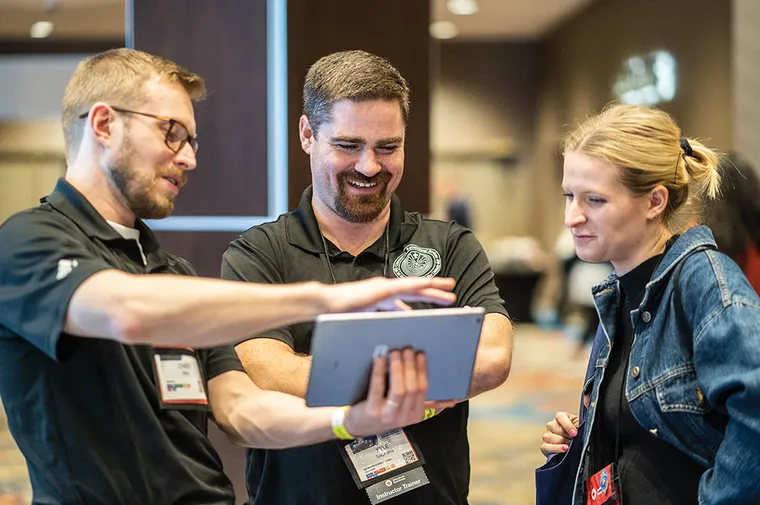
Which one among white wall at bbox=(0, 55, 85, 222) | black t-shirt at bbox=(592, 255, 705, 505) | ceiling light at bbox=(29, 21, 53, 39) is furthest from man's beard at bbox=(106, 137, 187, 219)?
white wall at bbox=(0, 55, 85, 222)

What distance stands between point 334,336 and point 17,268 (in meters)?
0.58

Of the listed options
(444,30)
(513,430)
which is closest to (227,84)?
(513,430)

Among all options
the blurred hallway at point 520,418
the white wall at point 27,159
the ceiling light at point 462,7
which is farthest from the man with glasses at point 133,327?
the white wall at point 27,159

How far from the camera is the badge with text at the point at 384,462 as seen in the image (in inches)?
76.9

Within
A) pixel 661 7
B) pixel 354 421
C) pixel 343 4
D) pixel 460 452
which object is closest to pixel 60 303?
pixel 354 421

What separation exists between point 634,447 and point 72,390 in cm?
114

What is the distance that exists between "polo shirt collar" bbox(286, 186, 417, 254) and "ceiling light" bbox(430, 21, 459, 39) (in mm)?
10922

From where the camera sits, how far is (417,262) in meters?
2.16

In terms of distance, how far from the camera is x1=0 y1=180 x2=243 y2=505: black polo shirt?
5.08 ft

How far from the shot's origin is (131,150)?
1.79m

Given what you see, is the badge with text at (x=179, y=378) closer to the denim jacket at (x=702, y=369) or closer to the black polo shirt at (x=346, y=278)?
the black polo shirt at (x=346, y=278)

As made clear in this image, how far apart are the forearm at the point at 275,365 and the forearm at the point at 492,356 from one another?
363mm

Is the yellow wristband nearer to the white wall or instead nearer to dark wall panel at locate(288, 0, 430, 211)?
dark wall panel at locate(288, 0, 430, 211)

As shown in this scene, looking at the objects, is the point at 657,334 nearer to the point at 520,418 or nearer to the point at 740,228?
the point at 740,228
